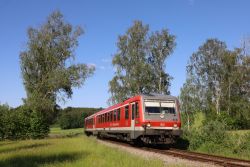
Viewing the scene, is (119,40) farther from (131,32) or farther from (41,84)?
(41,84)

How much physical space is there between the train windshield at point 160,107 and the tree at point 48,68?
907 inches

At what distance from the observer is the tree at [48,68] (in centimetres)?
4241

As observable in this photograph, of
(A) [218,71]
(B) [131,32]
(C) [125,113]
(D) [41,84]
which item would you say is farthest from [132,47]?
(C) [125,113]

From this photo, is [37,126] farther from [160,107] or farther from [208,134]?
[208,134]

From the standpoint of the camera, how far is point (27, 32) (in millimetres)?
44500

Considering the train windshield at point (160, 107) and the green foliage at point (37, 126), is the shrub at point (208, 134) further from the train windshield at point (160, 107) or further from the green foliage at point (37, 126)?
the green foliage at point (37, 126)

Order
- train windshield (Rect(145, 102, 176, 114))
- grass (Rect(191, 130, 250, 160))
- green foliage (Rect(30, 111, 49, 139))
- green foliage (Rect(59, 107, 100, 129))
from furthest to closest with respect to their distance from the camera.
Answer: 1. green foliage (Rect(59, 107, 100, 129))
2. green foliage (Rect(30, 111, 49, 139))
3. train windshield (Rect(145, 102, 176, 114))
4. grass (Rect(191, 130, 250, 160))

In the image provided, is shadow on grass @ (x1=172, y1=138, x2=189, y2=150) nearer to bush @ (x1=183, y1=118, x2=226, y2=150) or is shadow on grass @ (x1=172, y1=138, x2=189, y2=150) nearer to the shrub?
bush @ (x1=183, y1=118, x2=226, y2=150)

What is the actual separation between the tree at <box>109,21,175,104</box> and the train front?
2595 centimetres

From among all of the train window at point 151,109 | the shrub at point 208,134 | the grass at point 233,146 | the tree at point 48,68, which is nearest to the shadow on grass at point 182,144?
the shrub at point 208,134

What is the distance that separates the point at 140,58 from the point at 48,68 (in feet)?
40.1

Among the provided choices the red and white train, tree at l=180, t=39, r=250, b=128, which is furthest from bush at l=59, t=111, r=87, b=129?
the red and white train

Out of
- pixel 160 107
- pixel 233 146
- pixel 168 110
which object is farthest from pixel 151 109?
pixel 233 146

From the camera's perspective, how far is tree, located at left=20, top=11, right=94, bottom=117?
42406 mm
